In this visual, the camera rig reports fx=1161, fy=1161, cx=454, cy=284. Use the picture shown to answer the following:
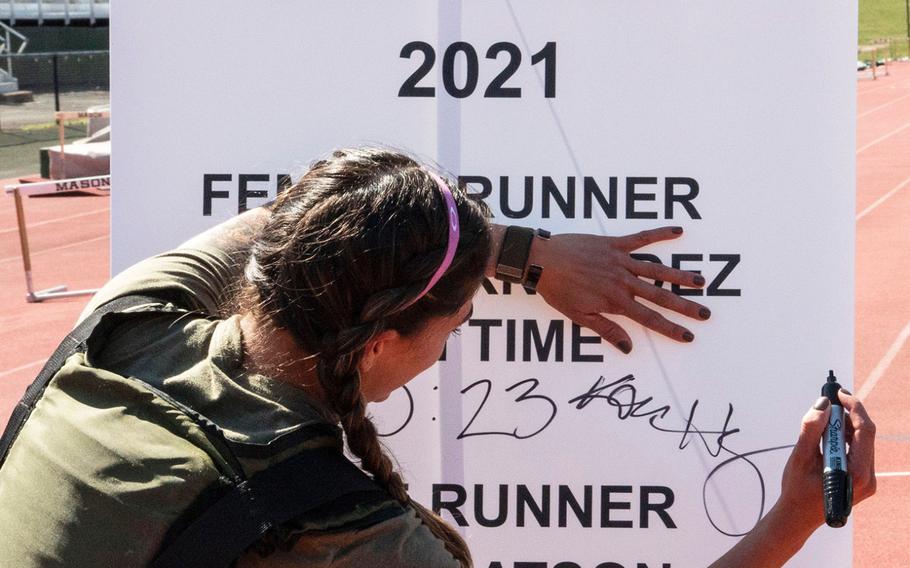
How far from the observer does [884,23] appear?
194ft

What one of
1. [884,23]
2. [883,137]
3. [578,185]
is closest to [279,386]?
[578,185]

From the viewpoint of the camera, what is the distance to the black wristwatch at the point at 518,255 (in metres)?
1.97

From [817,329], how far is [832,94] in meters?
0.40

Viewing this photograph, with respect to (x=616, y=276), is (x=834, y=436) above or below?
below

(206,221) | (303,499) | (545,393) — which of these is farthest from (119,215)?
(303,499)

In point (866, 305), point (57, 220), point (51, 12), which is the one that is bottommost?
point (866, 305)

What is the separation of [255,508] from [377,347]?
0.77ft

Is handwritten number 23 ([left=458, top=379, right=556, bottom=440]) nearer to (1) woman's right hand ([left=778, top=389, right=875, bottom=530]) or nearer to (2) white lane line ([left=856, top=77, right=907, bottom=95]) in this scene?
(1) woman's right hand ([left=778, top=389, right=875, bottom=530])

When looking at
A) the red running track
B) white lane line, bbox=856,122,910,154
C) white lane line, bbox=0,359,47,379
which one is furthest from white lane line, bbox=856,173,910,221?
white lane line, bbox=0,359,47,379

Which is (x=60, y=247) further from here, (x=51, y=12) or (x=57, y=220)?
(x=51, y=12)

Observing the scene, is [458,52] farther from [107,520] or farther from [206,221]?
[107,520]

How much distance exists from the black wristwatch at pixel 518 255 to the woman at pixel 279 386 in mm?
641

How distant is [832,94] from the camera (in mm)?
1940

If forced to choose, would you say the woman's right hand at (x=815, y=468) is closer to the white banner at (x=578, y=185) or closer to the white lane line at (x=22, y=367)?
the white banner at (x=578, y=185)
